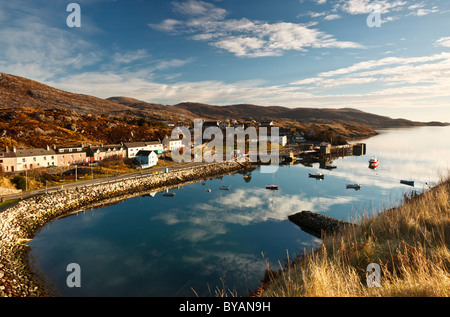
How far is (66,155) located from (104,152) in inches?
350

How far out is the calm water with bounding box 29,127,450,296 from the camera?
20.3m

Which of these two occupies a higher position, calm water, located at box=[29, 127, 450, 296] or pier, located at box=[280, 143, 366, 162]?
pier, located at box=[280, 143, 366, 162]

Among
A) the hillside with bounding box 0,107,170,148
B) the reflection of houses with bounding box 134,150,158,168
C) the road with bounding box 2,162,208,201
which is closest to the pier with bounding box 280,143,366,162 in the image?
the reflection of houses with bounding box 134,150,158,168

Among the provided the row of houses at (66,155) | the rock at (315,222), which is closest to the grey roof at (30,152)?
the row of houses at (66,155)

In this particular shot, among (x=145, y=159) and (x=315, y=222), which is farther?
(x=145, y=159)

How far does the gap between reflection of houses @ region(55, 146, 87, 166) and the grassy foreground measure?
5988 cm

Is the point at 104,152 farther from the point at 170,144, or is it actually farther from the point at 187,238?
the point at 187,238

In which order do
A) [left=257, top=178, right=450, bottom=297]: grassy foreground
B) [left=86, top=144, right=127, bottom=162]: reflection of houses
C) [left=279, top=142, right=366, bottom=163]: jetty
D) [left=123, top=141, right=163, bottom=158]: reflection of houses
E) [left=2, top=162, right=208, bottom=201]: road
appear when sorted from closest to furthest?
[left=257, top=178, right=450, bottom=297]: grassy foreground → [left=2, top=162, right=208, bottom=201]: road → [left=86, top=144, right=127, bottom=162]: reflection of houses → [left=123, top=141, right=163, bottom=158]: reflection of houses → [left=279, top=142, right=366, bottom=163]: jetty

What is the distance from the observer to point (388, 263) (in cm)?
757

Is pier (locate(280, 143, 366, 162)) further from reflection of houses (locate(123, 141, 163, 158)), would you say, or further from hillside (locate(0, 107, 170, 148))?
hillside (locate(0, 107, 170, 148))

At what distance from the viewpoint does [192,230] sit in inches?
1226

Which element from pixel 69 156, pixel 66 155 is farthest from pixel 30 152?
pixel 69 156
